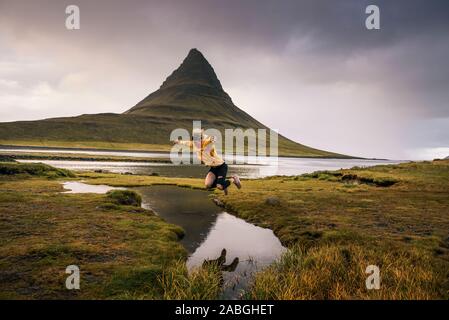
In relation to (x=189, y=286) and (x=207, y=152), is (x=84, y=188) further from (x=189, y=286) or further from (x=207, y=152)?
(x=189, y=286)

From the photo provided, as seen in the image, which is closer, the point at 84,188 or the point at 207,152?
the point at 207,152

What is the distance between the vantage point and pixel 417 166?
72.7 metres

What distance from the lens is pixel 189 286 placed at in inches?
520

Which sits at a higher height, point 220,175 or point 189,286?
point 220,175

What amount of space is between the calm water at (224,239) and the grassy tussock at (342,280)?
219cm

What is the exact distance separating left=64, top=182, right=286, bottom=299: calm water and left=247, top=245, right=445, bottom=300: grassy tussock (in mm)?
2186

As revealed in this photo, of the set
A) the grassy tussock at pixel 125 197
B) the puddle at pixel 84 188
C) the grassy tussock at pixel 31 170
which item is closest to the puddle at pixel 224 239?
the grassy tussock at pixel 125 197

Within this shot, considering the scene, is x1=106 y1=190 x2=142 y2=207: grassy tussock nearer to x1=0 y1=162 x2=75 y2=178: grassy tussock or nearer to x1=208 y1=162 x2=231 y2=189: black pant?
x1=208 y1=162 x2=231 y2=189: black pant

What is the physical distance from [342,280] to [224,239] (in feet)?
38.3
